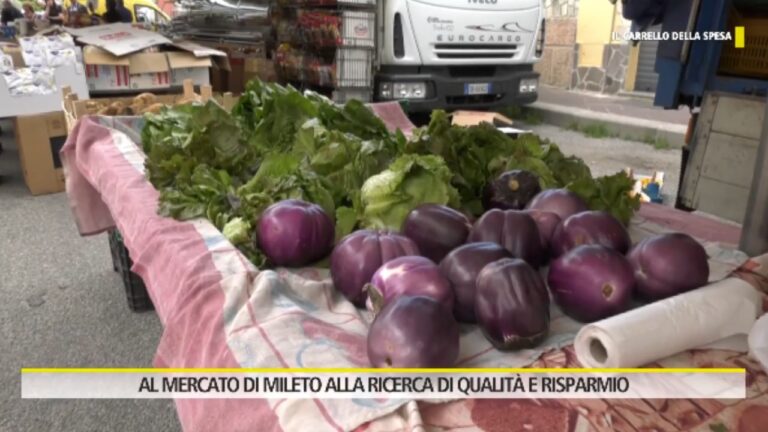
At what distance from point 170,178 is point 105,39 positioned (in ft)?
12.2

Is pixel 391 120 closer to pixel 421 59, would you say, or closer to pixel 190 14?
pixel 421 59

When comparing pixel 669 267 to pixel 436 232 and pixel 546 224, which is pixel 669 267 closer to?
pixel 546 224

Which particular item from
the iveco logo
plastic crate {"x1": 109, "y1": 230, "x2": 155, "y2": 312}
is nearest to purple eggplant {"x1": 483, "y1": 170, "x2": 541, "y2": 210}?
plastic crate {"x1": 109, "y1": 230, "x2": 155, "y2": 312}

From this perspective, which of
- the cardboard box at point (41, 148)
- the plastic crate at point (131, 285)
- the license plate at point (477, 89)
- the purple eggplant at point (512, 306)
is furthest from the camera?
the license plate at point (477, 89)

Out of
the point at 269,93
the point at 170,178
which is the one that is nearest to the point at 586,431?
the point at 170,178

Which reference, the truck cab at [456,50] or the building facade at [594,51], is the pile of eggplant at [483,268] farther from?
the building facade at [594,51]

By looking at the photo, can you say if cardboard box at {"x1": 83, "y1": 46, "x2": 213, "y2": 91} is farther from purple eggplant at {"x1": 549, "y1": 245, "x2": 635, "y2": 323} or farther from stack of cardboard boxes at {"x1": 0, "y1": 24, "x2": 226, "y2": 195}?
purple eggplant at {"x1": 549, "y1": 245, "x2": 635, "y2": 323}

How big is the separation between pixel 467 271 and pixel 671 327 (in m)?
0.36

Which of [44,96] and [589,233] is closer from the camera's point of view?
[589,233]

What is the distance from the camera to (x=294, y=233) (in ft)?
4.59

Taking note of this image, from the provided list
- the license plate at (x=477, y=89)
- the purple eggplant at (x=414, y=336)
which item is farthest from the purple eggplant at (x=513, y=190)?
the license plate at (x=477, y=89)

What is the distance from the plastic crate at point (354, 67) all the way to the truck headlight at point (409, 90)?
0.36 metres

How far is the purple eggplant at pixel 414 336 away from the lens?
3.07 feet
